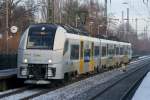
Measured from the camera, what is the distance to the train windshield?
2661cm

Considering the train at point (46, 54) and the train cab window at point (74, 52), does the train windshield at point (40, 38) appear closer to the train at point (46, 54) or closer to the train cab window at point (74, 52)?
the train at point (46, 54)

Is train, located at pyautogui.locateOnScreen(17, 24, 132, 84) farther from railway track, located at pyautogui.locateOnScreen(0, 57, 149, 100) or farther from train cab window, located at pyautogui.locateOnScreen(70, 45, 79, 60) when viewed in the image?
railway track, located at pyautogui.locateOnScreen(0, 57, 149, 100)

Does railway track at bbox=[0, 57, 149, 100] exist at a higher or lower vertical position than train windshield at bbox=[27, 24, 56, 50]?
lower

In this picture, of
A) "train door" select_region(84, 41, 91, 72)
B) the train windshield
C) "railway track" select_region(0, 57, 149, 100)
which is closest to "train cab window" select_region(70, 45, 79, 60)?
"railway track" select_region(0, 57, 149, 100)

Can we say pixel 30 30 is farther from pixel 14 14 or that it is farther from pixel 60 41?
pixel 14 14

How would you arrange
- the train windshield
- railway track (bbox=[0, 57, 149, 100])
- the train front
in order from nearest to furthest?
railway track (bbox=[0, 57, 149, 100]) < the train front < the train windshield

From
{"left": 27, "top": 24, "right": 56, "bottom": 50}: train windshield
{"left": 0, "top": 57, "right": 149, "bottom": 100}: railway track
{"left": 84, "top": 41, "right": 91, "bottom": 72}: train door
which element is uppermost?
{"left": 27, "top": 24, "right": 56, "bottom": 50}: train windshield

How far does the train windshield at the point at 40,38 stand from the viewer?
26608 millimetres

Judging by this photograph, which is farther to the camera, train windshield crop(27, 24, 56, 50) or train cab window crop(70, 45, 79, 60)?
train cab window crop(70, 45, 79, 60)

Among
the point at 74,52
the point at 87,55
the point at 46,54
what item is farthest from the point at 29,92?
the point at 87,55

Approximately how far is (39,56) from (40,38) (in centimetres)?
110

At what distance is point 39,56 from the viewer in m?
26.2

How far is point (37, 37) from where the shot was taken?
88.1ft

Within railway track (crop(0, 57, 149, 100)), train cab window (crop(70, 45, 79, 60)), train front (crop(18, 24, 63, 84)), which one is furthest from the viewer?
train cab window (crop(70, 45, 79, 60))
